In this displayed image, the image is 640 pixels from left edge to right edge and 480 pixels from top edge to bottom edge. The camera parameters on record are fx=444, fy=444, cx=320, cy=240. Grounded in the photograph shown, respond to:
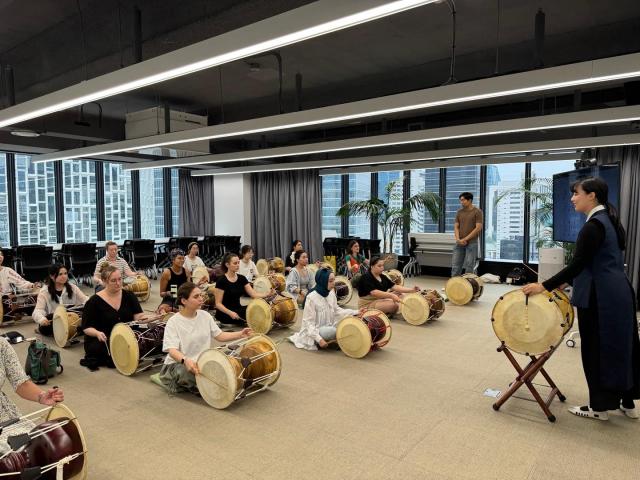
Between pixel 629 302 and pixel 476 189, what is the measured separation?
8120 millimetres

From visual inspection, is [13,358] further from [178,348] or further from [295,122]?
[295,122]

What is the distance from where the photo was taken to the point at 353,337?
4.85 metres

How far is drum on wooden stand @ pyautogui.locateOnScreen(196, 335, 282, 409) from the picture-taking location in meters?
3.54

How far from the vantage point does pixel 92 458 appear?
291cm

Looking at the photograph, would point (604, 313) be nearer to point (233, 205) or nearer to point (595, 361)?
point (595, 361)

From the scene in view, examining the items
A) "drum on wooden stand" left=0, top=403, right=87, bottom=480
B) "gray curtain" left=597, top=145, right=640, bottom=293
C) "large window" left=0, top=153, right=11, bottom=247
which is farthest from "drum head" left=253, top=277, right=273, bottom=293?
"large window" left=0, top=153, right=11, bottom=247

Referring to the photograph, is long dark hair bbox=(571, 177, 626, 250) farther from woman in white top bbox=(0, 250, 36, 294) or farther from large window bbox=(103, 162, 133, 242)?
large window bbox=(103, 162, 133, 242)

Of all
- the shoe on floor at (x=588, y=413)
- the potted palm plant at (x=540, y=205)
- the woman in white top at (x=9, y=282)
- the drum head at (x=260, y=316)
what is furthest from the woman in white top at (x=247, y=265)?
the potted palm plant at (x=540, y=205)

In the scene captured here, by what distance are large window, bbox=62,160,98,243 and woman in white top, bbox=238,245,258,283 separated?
21.7 ft

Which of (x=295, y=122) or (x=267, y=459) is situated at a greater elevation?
(x=295, y=122)

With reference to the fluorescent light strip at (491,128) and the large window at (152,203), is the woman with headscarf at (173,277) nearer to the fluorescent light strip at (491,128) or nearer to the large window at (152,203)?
A: the fluorescent light strip at (491,128)

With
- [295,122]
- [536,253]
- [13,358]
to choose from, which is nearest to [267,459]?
[13,358]

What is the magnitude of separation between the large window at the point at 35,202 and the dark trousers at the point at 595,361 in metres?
11.9

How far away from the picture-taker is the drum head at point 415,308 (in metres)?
6.27
